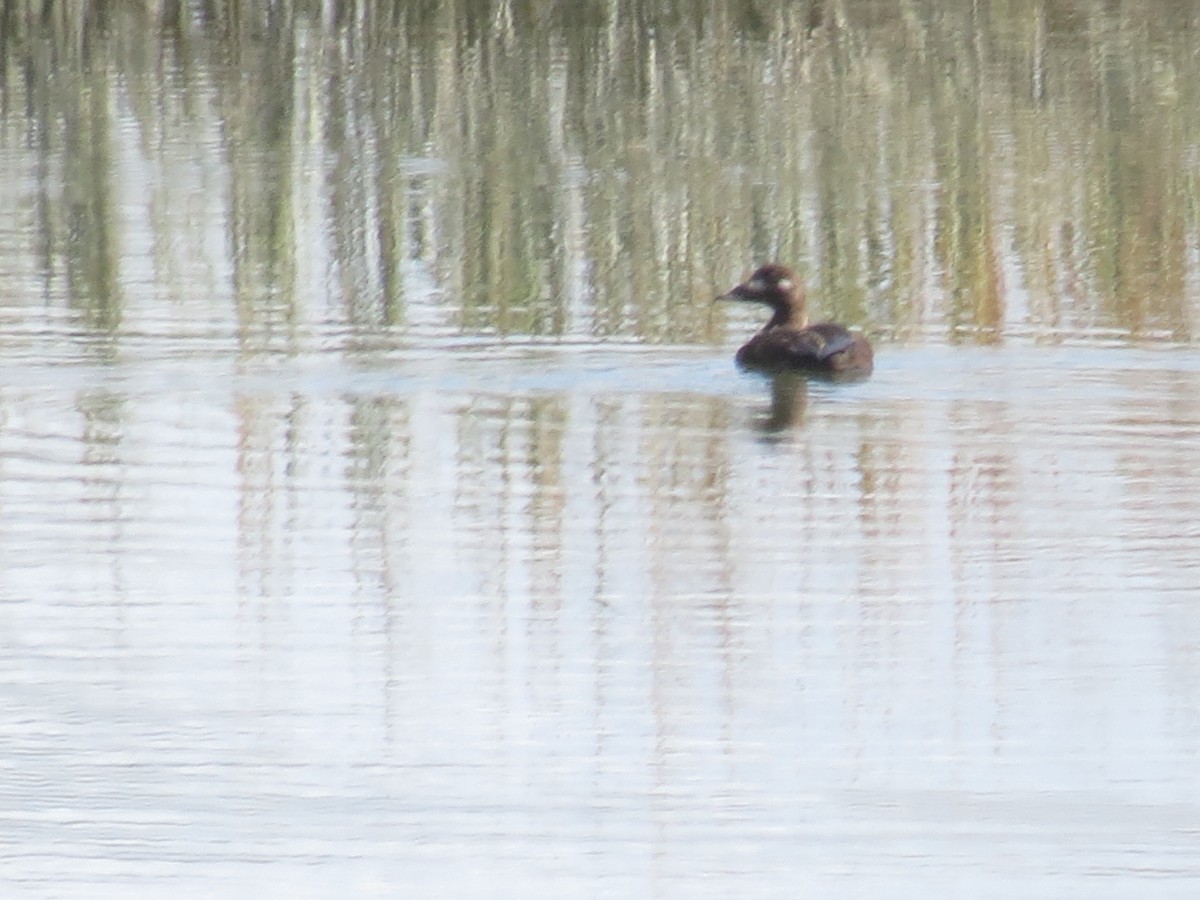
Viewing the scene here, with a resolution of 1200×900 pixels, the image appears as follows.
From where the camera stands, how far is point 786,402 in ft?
35.6

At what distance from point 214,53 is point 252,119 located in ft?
7.00

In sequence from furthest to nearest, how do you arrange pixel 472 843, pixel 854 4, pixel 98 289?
pixel 854 4
pixel 98 289
pixel 472 843

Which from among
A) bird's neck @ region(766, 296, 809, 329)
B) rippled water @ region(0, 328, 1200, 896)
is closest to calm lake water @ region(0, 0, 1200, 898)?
rippled water @ region(0, 328, 1200, 896)

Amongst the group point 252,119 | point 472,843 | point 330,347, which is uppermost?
point 252,119

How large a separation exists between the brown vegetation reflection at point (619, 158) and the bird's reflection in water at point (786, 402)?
0.54 metres

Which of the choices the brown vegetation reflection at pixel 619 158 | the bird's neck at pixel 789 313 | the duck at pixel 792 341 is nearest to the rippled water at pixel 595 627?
the duck at pixel 792 341

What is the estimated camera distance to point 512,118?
54.0ft

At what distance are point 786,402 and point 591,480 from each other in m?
1.81

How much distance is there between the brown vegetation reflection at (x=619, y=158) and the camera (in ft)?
40.2

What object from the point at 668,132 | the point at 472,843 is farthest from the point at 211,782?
the point at 668,132

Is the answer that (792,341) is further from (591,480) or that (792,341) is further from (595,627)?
(595,627)

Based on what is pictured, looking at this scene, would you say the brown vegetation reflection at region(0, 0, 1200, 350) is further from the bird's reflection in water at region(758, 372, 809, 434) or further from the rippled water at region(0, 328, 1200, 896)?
the rippled water at region(0, 328, 1200, 896)

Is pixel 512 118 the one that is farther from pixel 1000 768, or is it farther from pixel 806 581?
pixel 1000 768

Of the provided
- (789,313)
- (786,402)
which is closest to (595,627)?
(786,402)
